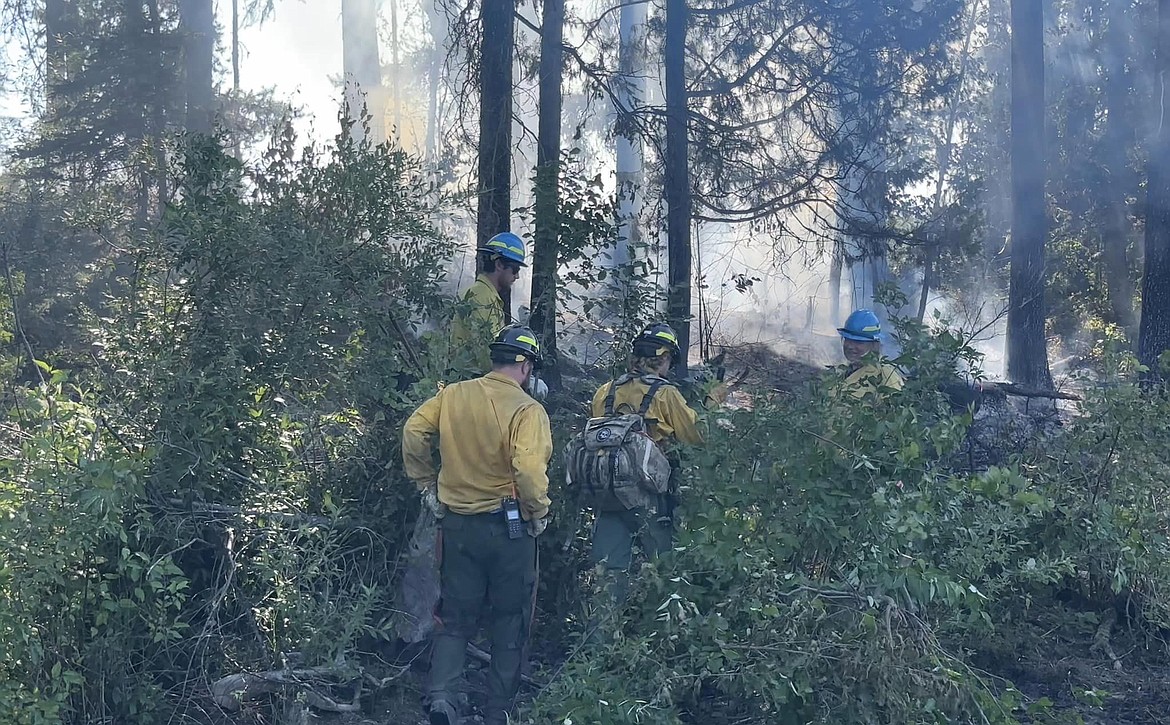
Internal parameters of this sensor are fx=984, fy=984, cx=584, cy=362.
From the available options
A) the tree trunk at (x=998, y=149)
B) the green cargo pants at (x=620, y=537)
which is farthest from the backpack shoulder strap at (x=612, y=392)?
the tree trunk at (x=998, y=149)

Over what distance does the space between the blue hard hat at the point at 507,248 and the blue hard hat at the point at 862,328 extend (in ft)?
7.36

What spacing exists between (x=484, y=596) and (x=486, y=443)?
2.90 feet

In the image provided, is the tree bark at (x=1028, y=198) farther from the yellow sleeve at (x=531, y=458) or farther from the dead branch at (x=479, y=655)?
the yellow sleeve at (x=531, y=458)

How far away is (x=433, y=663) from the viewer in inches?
210

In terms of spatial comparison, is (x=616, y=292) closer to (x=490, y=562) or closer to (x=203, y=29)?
(x=490, y=562)

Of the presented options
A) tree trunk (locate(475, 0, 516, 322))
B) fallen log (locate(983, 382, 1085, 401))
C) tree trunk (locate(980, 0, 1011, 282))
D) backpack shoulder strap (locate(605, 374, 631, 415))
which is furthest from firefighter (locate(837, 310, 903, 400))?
tree trunk (locate(980, 0, 1011, 282))

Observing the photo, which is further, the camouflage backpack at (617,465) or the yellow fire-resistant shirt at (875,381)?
the camouflage backpack at (617,465)

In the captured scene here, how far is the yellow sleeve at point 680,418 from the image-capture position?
19.4ft

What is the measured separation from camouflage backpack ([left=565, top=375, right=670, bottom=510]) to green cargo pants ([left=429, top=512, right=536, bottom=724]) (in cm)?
53

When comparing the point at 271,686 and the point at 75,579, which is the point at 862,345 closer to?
the point at 271,686

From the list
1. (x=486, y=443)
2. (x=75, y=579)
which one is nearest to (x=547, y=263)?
(x=486, y=443)

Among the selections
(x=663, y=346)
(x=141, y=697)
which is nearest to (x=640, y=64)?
(x=663, y=346)

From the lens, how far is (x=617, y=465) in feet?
18.4

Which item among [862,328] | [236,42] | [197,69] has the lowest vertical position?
[862,328]
